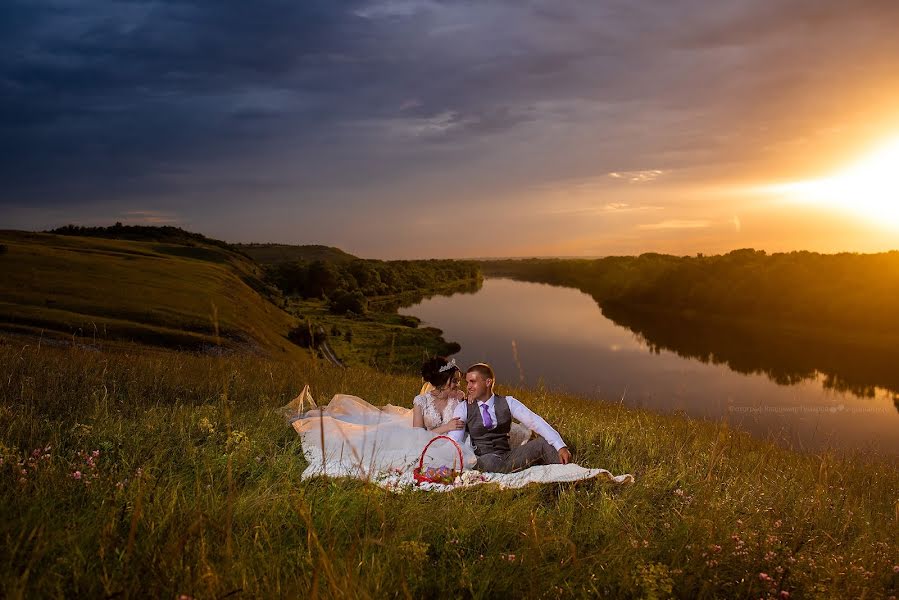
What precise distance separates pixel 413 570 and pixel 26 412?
5.79 metres

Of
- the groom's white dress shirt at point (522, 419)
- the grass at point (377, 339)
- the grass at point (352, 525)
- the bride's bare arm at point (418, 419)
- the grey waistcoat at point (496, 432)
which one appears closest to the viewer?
the grass at point (352, 525)

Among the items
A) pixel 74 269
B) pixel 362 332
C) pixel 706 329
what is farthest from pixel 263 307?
pixel 706 329

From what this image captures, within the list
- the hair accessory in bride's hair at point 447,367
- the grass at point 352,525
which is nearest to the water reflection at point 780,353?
the hair accessory in bride's hair at point 447,367

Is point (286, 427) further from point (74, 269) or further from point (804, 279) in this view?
point (804, 279)

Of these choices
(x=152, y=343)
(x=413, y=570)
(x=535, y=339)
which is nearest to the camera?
(x=413, y=570)

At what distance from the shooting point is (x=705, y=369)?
58281 mm

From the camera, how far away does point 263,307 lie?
70625mm

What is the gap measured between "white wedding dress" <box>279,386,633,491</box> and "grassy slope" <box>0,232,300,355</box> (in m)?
26.2

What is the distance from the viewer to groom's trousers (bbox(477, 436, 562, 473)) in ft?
24.1

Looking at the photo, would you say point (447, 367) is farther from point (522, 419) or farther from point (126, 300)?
point (126, 300)

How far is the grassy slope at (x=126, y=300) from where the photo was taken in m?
39.1

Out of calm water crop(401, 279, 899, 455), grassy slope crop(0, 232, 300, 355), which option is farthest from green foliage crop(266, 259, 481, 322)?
grassy slope crop(0, 232, 300, 355)

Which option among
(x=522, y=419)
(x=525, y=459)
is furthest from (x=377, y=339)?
(x=525, y=459)

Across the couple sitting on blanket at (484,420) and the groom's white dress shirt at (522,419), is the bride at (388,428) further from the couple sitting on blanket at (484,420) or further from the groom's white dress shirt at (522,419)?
the groom's white dress shirt at (522,419)
